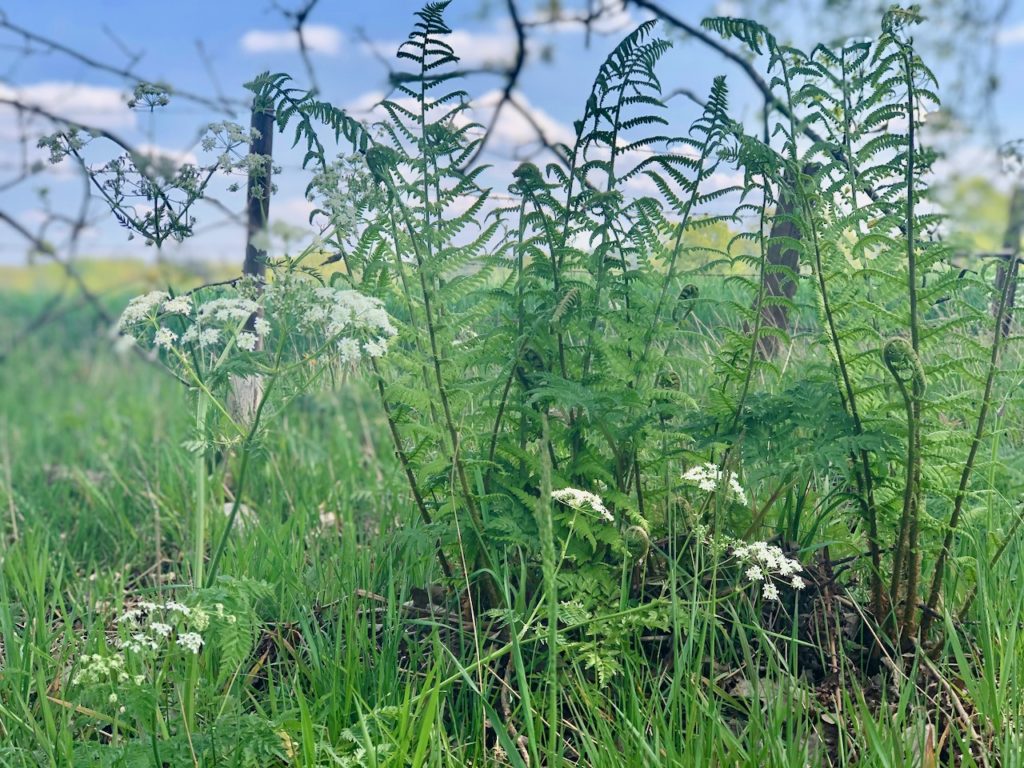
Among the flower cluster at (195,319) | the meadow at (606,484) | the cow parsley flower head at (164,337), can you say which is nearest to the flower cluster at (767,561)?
the meadow at (606,484)

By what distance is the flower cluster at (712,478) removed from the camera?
88.9 inches

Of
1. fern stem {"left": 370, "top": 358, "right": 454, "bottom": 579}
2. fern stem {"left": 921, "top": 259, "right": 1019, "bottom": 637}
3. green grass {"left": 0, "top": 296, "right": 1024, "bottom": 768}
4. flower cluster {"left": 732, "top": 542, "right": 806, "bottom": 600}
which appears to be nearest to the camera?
green grass {"left": 0, "top": 296, "right": 1024, "bottom": 768}

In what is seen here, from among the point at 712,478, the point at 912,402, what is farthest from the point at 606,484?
the point at 912,402

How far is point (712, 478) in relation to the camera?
2338 millimetres

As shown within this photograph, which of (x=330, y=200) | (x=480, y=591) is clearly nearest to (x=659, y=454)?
(x=480, y=591)

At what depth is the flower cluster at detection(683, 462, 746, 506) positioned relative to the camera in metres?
2.26

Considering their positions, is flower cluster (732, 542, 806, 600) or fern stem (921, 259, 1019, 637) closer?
flower cluster (732, 542, 806, 600)

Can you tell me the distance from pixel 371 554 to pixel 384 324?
1.18 metres

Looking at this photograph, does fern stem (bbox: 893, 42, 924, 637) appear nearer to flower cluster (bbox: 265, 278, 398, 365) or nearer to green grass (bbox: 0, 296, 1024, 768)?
green grass (bbox: 0, 296, 1024, 768)

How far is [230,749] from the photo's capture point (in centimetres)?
202

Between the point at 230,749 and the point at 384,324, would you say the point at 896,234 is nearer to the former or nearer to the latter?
the point at 384,324

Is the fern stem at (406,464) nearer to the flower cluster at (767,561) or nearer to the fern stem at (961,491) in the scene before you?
the flower cluster at (767,561)

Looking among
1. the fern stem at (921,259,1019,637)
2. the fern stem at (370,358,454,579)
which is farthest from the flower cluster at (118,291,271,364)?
the fern stem at (921,259,1019,637)

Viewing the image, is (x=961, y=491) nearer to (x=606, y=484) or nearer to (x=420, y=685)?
(x=606, y=484)
